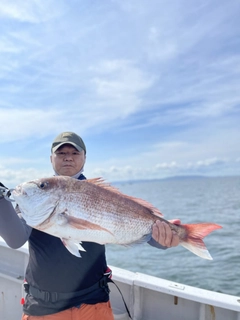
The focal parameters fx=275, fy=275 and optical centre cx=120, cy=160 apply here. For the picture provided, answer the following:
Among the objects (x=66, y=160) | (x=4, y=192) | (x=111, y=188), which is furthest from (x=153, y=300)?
(x=4, y=192)

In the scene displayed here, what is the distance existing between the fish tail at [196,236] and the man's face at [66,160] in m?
1.18

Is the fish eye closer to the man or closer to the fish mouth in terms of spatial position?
the fish mouth

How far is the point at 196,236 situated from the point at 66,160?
55.4 inches

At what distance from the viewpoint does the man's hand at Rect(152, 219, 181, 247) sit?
7.77ft

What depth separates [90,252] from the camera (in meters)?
2.51

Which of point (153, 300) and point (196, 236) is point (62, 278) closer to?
point (196, 236)

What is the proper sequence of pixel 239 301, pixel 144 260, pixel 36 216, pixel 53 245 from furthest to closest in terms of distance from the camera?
pixel 144 260
pixel 239 301
pixel 53 245
pixel 36 216

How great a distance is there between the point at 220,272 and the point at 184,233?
8212mm

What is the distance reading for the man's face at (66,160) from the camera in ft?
8.96

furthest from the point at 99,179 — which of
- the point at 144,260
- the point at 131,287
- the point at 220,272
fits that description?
the point at 144,260

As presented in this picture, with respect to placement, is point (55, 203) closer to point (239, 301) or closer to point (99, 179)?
point (99, 179)

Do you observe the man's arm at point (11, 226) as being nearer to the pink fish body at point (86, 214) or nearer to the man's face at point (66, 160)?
the pink fish body at point (86, 214)

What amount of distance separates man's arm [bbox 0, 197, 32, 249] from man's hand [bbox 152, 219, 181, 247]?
1.11m

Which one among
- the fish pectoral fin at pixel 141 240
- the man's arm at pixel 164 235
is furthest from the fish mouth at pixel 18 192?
the man's arm at pixel 164 235
